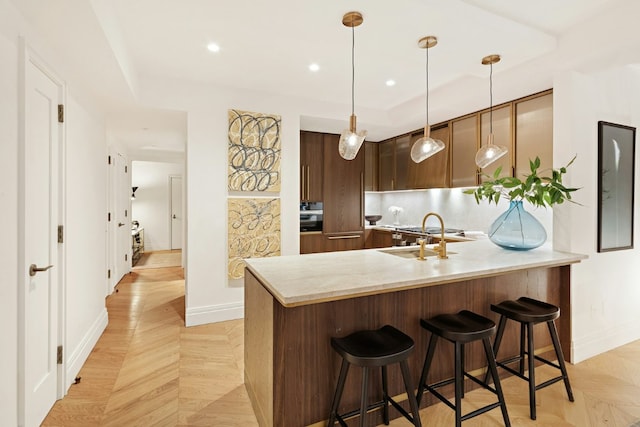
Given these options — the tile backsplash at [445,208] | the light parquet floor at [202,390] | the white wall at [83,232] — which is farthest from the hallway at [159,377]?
the tile backsplash at [445,208]

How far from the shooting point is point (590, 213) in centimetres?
259

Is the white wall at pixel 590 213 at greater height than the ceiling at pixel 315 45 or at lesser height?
lesser

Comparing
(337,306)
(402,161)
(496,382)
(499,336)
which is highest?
(402,161)

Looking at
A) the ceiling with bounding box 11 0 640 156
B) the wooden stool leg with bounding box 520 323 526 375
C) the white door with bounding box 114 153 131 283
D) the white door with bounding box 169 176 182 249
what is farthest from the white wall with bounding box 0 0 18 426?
the white door with bounding box 169 176 182 249

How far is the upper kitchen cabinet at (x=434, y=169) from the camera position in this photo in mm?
4001

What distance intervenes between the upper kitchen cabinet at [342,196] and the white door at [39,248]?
10.2ft

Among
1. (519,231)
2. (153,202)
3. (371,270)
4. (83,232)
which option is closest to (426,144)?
(519,231)

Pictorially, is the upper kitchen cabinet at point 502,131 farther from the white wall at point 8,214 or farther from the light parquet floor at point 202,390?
the white wall at point 8,214

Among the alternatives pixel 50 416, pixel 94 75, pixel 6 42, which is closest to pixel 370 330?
pixel 50 416

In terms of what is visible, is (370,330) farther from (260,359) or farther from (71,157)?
(71,157)

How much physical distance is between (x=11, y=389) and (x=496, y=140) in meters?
4.28

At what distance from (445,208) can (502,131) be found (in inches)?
58.7

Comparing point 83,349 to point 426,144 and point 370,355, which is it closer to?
point 370,355

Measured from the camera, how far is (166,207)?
27.8 ft
